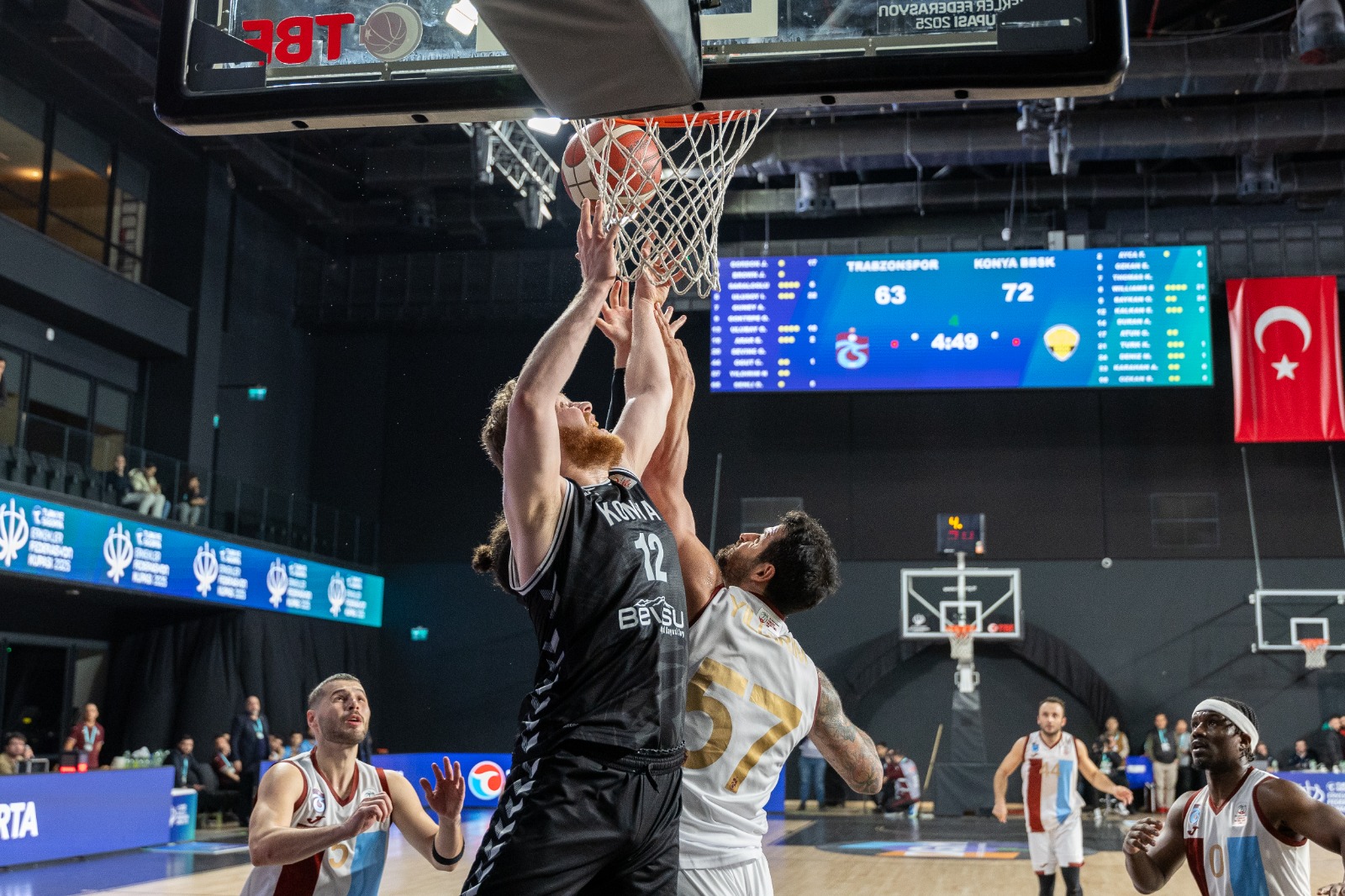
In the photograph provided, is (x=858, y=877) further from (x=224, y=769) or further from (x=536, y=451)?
(x=536, y=451)

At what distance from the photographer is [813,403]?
72.3 feet

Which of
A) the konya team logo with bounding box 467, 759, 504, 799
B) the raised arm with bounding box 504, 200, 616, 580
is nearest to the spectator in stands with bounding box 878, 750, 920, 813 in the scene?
the konya team logo with bounding box 467, 759, 504, 799

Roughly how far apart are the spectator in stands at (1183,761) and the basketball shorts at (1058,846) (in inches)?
386

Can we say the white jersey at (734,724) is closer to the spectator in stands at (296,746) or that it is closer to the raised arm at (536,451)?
the raised arm at (536,451)

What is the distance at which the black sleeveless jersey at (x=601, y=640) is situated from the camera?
2820mm

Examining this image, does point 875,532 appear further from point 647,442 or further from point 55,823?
point 647,442

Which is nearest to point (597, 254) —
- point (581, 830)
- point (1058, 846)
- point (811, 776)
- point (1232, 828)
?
point (581, 830)

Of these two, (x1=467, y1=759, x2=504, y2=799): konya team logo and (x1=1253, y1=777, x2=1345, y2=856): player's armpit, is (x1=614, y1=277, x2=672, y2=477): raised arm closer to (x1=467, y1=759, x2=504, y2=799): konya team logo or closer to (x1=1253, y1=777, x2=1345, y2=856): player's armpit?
(x1=1253, y1=777, x2=1345, y2=856): player's armpit

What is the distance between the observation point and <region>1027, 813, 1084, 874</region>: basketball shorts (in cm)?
948

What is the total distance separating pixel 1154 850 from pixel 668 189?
115 inches

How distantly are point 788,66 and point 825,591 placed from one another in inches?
58.3

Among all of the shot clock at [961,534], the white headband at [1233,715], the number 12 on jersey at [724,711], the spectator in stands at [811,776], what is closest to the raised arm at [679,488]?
the number 12 on jersey at [724,711]

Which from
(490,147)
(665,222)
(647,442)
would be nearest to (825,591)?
(647,442)

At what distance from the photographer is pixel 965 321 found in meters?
18.0
